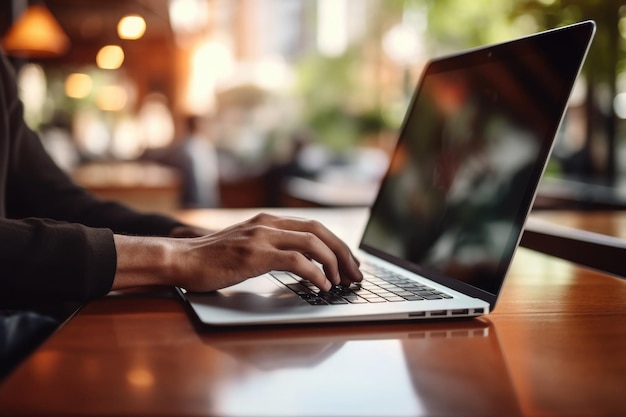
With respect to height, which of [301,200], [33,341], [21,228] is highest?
[21,228]

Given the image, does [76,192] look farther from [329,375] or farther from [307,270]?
[329,375]

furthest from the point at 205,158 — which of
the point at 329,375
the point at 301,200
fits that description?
the point at 329,375

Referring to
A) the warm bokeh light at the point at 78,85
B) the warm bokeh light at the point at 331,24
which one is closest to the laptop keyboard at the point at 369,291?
the warm bokeh light at the point at 78,85

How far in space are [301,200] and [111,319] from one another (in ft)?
10.5

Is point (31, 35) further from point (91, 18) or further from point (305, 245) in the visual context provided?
point (91, 18)

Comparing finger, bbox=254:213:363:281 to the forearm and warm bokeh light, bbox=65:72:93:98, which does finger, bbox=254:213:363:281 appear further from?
warm bokeh light, bbox=65:72:93:98

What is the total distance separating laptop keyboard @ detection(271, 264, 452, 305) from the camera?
0.70 m

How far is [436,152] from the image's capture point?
97 centimetres

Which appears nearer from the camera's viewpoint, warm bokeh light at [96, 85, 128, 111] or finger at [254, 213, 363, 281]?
finger at [254, 213, 363, 281]

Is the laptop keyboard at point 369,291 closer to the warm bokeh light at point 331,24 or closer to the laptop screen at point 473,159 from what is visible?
the laptop screen at point 473,159

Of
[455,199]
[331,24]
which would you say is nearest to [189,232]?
[455,199]

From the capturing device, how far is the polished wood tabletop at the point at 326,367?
43 centimetres

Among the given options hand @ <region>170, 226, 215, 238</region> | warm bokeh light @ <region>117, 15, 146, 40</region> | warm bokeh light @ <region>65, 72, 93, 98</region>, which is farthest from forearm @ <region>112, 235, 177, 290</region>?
warm bokeh light @ <region>65, 72, 93, 98</region>

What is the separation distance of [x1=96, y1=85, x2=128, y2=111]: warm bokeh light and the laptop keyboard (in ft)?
42.3
